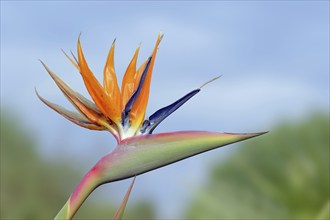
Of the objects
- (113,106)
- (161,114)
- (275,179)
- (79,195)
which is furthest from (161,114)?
(275,179)

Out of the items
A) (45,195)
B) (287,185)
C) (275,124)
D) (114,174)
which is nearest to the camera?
(114,174)

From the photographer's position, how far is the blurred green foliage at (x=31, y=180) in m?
7.70

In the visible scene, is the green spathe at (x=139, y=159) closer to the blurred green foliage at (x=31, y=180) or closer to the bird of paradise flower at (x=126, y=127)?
the bird of paradise flower at (x=126, y=127)

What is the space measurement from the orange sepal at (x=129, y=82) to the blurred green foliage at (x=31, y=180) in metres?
6.50

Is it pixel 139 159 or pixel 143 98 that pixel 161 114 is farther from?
pixel 139 159

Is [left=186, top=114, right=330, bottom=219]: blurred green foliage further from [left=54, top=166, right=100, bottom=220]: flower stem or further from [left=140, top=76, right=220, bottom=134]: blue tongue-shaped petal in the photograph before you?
[left=54, top=166, right=100, bottom=220]: flower stem

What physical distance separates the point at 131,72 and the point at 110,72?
5cm

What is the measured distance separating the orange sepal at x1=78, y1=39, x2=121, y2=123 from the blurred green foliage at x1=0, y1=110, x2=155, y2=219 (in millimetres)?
6563

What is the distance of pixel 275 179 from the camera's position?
7.12m

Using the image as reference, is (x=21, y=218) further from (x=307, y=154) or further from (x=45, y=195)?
(x=307, y=154)

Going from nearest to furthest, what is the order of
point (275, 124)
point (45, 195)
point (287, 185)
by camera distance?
point (287, 185) → point (275, 124) → point (45, 195)

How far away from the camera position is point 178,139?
42.3 inches

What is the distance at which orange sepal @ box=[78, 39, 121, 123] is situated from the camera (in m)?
1.19

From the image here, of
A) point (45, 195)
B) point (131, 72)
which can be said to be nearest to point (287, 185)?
point (45, 195)
